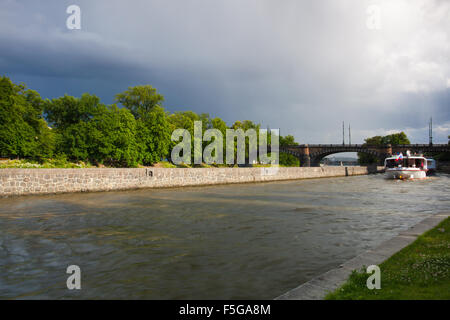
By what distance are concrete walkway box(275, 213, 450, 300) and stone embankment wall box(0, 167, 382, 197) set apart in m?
23.7

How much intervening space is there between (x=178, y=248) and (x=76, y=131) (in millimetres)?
46327

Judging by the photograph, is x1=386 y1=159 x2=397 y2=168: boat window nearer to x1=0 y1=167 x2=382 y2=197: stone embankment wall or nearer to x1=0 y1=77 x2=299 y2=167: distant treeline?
x1=0 y1=167 x2=382 y2=197: stone embankment wall

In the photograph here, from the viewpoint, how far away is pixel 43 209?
17500 millimetres

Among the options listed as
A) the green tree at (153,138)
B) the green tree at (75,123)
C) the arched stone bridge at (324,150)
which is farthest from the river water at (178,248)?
the arched stone bridge at (324,150)

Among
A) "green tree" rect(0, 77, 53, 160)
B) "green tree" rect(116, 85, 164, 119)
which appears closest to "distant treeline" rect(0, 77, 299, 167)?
"green tree" rect(0, 77, 53, 160)

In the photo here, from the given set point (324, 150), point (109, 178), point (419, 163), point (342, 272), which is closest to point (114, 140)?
point (109, 178)

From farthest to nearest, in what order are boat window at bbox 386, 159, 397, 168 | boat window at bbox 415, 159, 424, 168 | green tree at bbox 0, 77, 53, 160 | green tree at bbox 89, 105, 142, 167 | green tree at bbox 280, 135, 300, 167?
1. green tree at bbox 280, 135, 300, 167
2. boat window at bbox 386, 159, 397, 168
3. boat window at bbox 415, 159, 424, 168
4. green tree at bbox 89, 105, 142, 167
5. green tree at bbox 0, 77, 53, 160

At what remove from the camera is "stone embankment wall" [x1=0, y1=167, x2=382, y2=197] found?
898 inches

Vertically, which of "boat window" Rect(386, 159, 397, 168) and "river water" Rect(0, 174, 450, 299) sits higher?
"boat window" Rect(386, 159, 397, 168)

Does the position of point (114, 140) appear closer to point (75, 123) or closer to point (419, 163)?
point (75, 123)

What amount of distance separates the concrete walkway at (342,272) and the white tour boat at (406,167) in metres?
50.3

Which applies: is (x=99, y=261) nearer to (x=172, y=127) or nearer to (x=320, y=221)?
(x=320, y=221)

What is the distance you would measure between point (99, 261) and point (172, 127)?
63.0 meters
